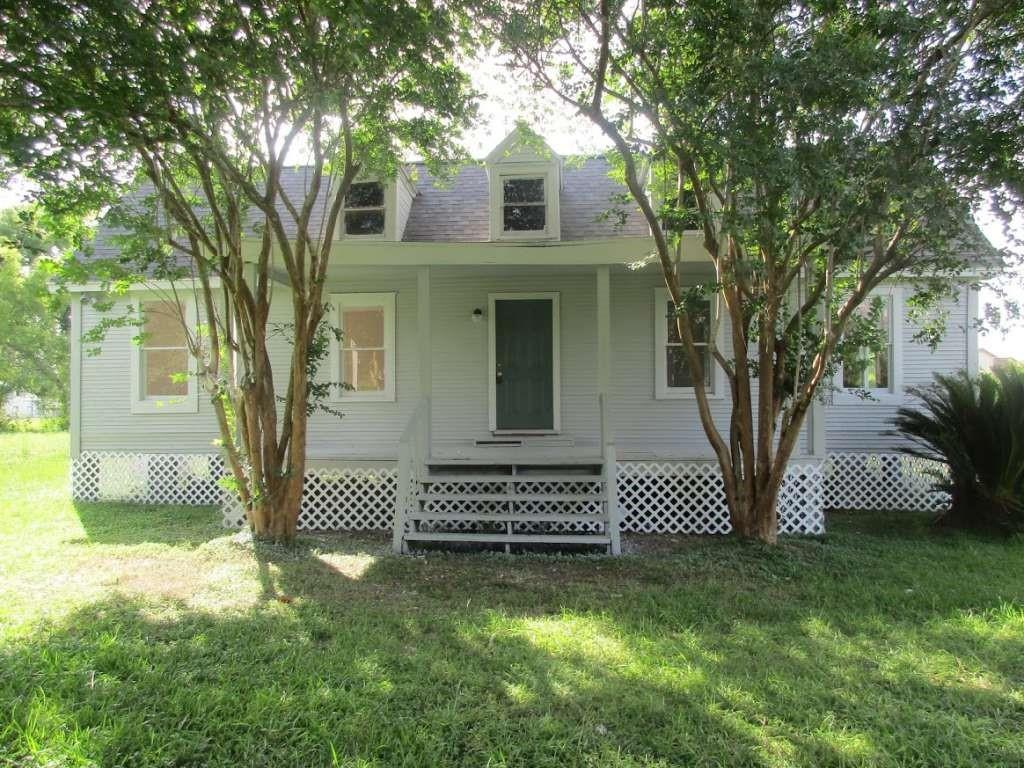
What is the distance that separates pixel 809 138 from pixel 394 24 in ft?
11.2

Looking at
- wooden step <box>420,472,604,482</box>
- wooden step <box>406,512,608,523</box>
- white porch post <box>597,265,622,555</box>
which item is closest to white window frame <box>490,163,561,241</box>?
white porch post <box>597,265,622,555</box>

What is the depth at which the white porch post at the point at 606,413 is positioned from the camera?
6.46m

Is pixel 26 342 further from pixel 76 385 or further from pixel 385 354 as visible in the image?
pixel 385 354

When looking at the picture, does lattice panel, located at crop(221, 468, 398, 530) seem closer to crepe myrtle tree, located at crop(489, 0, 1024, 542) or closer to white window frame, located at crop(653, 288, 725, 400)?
white window frame, located at crop(653, 288, 725, 400)

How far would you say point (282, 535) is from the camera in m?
6.52

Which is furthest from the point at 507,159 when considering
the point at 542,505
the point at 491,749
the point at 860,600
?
the point at 491,749

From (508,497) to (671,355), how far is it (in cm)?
372

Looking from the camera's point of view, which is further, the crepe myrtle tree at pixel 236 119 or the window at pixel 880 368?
the window at pixel 880 368

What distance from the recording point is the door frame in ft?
29.7

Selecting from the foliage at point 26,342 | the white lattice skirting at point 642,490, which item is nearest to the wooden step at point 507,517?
the white lattice skirting at point 642,490

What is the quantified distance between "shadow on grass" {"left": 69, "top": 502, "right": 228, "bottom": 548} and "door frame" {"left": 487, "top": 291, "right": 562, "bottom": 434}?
3.87 meters

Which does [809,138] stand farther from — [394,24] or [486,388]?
[486,388]

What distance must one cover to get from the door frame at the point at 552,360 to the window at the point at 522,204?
1070mm

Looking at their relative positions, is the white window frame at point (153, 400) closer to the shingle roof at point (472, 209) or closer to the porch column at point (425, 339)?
the shingle roof at point (472, 209)
